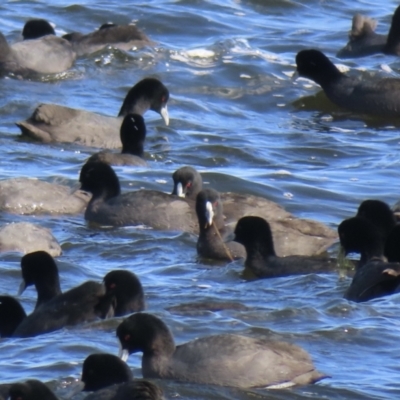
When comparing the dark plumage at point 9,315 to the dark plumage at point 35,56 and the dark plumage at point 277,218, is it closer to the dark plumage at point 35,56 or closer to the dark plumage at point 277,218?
the dark plumage at point 277,218

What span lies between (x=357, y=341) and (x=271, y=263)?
2.73m

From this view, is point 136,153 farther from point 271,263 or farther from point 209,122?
point 271,263

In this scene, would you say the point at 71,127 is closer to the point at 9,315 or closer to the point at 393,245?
the point at 393,245

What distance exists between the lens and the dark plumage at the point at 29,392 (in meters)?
8.00

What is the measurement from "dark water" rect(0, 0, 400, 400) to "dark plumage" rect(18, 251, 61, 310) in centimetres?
47

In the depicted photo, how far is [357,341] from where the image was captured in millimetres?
9984

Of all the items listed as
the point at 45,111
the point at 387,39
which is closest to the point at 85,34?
the point at 387,39

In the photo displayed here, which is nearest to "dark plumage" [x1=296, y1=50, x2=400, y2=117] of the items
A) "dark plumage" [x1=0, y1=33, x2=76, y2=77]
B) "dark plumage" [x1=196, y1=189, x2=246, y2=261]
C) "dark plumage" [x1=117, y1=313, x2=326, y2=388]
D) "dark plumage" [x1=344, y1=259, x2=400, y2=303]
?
"dark plumage" [x1=0, y1=33, x2=76, y2=77]

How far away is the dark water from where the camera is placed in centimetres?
983

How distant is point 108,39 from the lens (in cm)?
2194

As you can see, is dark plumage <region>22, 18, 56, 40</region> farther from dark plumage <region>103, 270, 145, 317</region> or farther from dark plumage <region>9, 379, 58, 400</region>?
dark plumage <region>9, 379, 58, 400</region>

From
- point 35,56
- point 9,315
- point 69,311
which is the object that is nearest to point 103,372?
point 69,311

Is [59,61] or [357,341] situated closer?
[357,341]

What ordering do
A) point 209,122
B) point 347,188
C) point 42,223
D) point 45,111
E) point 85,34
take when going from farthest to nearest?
point 85,34, point 209,122, point 45,111, point 347,188, point 42,223
